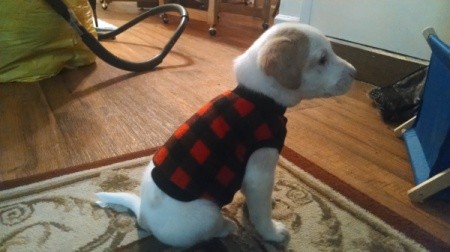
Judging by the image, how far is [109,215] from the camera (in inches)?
34.9

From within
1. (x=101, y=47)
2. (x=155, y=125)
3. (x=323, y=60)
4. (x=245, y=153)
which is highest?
(x=323, y=60)

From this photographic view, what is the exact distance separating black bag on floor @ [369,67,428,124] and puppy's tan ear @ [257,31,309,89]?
941 millimetres

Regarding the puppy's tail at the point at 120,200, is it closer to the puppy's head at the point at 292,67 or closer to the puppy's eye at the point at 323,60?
the puppy's head at the point at 292,67

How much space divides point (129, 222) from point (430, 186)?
2.62 ft

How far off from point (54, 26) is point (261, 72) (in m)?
1.42

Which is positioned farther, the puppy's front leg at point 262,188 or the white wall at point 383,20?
the white wall at point 383,20

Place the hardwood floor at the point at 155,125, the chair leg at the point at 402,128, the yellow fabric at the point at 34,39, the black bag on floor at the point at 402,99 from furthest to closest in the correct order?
1. the yellow fabric at the point at 34,39
2. the black bag on floor at the point at 402,99
3. the chair leg at the point at 402,128
4. the hardwood floor at the point at 155,125

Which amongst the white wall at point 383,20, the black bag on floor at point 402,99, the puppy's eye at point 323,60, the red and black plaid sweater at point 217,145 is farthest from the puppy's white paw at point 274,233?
the white wall at point 383,20

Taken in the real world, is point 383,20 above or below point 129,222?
above

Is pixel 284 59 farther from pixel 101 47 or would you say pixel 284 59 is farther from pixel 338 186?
pixel 101 47

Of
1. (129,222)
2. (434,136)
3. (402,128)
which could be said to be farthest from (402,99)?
(129,222)

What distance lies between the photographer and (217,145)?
717 millimetres

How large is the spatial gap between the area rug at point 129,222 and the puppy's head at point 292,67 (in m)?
0.32

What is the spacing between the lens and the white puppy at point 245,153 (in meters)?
0.71
